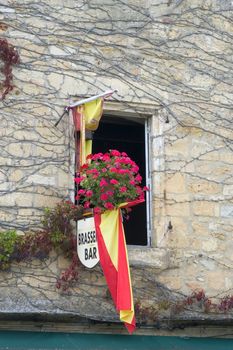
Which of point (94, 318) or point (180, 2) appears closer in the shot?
point (94, 318)

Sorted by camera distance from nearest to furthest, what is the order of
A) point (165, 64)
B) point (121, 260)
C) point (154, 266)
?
point (121, 260)
point (154, 266)
point (165, 64)

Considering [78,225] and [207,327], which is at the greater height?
[78,225]

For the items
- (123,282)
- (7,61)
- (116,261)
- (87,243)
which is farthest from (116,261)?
(7,61)

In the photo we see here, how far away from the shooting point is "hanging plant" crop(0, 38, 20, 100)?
30.5 feet

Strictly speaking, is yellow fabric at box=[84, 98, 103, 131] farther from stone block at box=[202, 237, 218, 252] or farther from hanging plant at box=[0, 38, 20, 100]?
stone block at box=[202, 237, 218, 252]

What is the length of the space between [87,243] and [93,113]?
1337 mm

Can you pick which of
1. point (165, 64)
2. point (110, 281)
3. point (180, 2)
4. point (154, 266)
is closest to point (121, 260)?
point (110, 281)

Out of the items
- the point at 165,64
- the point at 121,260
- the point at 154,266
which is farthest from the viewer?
the point at 165,64

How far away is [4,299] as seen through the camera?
8.67 m

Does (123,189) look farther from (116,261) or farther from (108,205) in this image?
(116,261)

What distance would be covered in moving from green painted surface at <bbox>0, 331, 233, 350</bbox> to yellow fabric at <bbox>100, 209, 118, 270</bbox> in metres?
0.83

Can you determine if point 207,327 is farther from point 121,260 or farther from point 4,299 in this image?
point 4,299

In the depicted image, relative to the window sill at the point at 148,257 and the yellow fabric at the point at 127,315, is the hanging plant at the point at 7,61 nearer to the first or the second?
the window sill at the point at 148,257

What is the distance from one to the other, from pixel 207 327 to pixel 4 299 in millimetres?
2152
